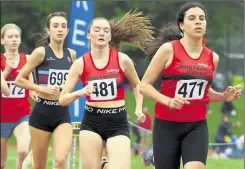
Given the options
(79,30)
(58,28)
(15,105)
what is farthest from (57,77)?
(79,30)

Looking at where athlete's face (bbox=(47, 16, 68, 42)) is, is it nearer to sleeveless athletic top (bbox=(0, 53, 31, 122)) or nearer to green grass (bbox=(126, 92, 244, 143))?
sleeveless athletic top (bbox=(0, 53, 31, 122))

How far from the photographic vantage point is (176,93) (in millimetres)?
7363

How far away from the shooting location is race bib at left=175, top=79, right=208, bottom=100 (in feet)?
24.1

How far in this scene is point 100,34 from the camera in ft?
27.5

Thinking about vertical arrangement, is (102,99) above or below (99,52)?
below

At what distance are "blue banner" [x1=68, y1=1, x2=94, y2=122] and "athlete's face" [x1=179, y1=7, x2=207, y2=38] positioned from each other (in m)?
4.32

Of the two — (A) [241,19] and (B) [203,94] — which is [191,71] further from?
(A) [241,19]

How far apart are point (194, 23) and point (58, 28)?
106 inches

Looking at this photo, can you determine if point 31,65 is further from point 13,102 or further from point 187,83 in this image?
point 187,83

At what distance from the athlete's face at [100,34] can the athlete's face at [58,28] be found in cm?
129

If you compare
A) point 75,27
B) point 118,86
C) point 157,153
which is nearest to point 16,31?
point 75,27

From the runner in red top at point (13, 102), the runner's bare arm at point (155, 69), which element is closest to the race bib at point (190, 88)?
the runner's bare arm at point (155, 69)

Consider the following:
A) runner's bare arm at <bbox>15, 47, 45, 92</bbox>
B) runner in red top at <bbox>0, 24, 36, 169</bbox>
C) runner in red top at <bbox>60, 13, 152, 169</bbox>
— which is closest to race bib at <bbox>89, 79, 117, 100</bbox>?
runner in red top at <bbox>60, 13, 152, 169</bbox>

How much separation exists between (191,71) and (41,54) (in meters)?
2.79
